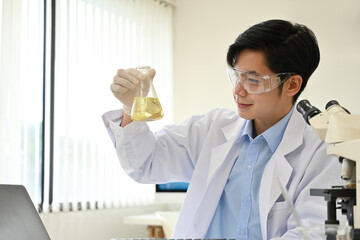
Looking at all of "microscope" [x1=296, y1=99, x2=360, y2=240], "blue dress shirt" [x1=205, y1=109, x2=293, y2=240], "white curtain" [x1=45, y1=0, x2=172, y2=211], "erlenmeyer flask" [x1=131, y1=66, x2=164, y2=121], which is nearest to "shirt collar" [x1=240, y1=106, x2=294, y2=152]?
"blue dress shirt" [x1=205, y1=109, x2=293, y2=240]

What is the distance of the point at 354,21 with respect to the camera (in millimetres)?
3463

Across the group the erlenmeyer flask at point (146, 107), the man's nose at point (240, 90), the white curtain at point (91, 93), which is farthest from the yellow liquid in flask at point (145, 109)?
the white curtain at point (91, 93)

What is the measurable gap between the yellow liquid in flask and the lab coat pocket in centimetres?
42

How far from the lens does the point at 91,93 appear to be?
3.54 m

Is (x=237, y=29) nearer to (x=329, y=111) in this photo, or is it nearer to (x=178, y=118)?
(x=178, y=118)

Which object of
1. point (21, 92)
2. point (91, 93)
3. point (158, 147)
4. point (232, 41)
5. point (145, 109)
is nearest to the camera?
point (145, 109)

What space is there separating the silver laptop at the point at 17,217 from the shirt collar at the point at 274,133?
2.29 ft

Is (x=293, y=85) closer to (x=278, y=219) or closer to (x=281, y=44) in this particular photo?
(x=281, y=44)

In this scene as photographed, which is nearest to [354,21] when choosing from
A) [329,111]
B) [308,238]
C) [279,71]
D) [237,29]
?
[237,29]

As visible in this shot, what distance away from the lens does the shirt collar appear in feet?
4.83

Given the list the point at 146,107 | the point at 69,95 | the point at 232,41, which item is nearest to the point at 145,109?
the point at 146,107

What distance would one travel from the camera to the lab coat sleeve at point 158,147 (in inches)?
58.1

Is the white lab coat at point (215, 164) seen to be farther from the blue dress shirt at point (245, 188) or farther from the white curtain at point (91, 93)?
the white curtain at point (91, 93)

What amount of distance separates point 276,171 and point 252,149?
0.42 ft
